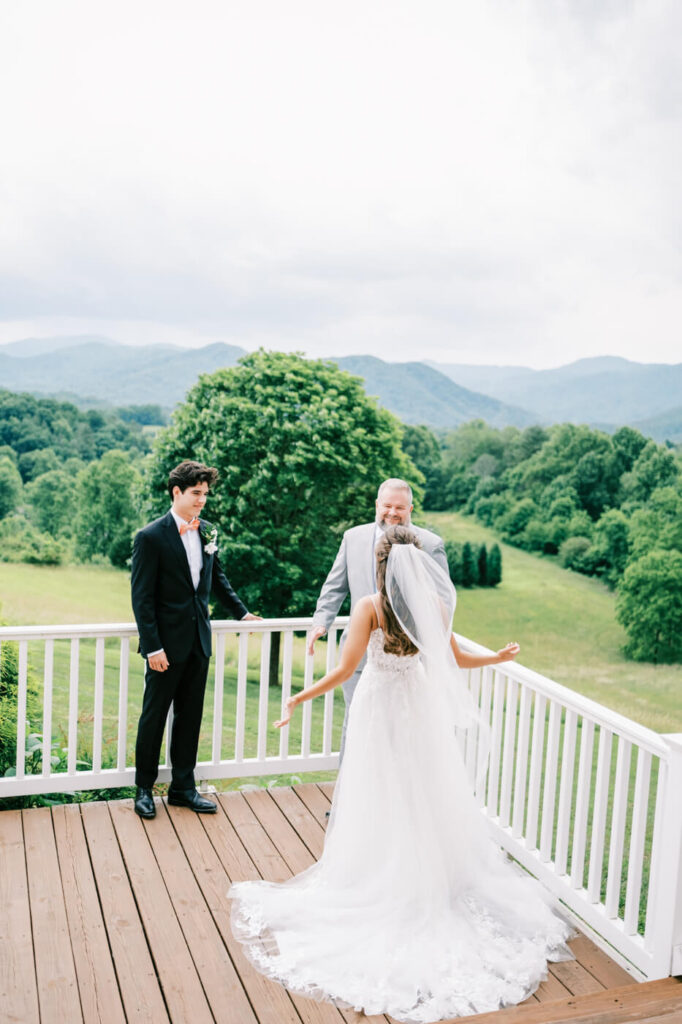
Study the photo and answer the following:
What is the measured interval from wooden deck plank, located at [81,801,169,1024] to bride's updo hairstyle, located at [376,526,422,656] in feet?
4.00

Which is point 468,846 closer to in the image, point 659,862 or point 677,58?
point 659,862

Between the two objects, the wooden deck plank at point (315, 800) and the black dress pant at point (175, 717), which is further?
the wooden deck plank at point (315, 800)

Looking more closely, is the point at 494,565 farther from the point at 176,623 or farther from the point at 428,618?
the point at 428,618

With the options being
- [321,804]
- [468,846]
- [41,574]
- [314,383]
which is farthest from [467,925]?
[41,574]

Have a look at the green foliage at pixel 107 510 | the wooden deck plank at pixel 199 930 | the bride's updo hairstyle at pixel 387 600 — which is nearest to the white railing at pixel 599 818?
the bride's updo hairstyle at pixel 387 600

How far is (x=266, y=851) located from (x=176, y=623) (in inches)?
39.1

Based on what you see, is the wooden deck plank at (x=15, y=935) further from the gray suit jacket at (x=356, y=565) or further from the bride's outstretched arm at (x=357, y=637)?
the gray suit jacket at (x=356, y=565)

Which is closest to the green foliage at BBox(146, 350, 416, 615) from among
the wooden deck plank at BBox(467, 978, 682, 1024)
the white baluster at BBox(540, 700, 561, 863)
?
the white baluster at BBox(540, 700, 561, 863)

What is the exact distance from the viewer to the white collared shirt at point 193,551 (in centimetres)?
376

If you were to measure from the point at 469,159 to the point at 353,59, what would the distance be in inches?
137

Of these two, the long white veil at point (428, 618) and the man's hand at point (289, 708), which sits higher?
the long white veil at point (428, 618)

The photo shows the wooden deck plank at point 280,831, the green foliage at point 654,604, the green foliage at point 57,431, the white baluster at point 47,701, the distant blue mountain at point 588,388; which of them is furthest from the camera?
the distant blue mountain at point 588,388

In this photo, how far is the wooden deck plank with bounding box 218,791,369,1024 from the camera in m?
2.45

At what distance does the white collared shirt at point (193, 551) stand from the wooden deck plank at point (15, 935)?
1.24 m
